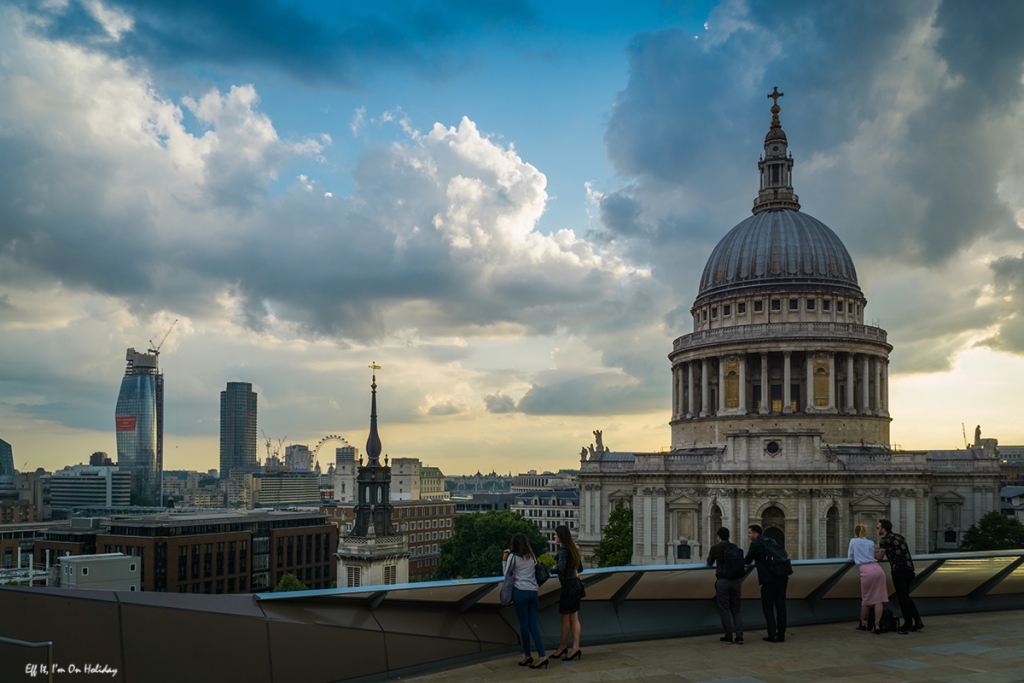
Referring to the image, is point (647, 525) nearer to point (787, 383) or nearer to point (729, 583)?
point (787, 383)

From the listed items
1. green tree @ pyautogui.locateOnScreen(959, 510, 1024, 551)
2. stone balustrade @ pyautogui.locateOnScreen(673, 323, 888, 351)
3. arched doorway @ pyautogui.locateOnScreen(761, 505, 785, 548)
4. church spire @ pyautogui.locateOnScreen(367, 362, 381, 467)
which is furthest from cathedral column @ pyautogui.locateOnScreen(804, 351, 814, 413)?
church spire @ pyautogui.locateOnScreen(367, 362, 381, 467)

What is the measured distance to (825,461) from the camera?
63.6 m

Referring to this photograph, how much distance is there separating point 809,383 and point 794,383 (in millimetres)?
1622

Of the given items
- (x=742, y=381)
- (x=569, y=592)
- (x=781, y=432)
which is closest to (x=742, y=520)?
(x=781, y=432)

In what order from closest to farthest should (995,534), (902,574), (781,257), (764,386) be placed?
(902,574)
(995,534)
(764,386)
(781,257)

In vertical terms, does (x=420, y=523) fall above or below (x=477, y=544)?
below

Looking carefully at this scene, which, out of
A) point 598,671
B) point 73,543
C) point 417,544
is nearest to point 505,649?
point 598,671

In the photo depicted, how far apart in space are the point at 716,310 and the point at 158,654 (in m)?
76.1

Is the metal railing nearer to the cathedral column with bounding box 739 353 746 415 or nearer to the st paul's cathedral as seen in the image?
the st paul's cathedral

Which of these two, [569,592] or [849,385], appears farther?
[849,385]

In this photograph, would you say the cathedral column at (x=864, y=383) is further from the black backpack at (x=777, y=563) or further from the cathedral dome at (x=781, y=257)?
the black backpack at (x=777, y=563)

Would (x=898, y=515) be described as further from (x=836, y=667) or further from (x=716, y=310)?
(x=836, y=667)

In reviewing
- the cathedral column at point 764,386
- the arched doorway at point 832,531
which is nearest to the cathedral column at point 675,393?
the cathedral column at point 764,386

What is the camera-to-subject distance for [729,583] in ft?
50.4
